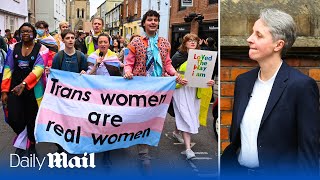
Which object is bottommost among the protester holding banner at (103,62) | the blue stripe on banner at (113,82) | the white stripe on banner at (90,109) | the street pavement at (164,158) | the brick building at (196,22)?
the street pavement at (164,158)

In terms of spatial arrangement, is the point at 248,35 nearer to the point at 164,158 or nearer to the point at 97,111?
the point at 97,111

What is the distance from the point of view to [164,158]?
5.40 metres

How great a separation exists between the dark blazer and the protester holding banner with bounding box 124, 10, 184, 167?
250cm

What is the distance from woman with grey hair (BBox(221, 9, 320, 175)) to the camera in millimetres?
2184

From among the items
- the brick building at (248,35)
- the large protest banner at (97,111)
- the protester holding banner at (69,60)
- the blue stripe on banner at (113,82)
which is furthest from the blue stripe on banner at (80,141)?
the brick building at (248,35)

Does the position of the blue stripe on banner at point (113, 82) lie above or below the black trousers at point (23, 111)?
above

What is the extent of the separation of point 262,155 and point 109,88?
2.58 m

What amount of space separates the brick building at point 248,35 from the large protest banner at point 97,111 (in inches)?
59.9

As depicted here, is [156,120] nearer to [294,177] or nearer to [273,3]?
[273,3]

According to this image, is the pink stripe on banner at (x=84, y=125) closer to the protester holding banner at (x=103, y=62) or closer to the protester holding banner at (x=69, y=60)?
the protester holding banner at (x=69, y=60)

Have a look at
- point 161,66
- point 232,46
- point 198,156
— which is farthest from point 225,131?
point 198,156

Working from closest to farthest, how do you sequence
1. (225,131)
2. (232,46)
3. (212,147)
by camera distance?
(232,46) < (225,131) < (212,147)

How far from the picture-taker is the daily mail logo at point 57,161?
4.54 m

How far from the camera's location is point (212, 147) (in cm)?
596
